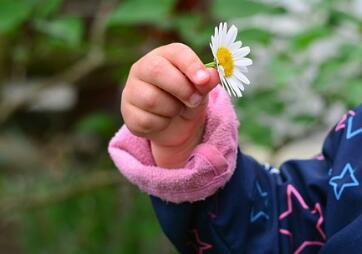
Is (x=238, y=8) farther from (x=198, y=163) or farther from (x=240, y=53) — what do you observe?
(x=240, y=53)

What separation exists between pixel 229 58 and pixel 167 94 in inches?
3.3

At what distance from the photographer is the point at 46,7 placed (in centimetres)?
104

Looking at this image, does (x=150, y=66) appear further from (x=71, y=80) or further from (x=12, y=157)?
(x=12, y=157)

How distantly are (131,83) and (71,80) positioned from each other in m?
0.96

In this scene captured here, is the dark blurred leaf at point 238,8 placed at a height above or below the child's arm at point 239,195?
above

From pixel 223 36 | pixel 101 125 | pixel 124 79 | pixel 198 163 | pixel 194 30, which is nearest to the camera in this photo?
pixel 223 36

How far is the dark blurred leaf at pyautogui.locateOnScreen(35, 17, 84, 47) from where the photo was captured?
102 cm

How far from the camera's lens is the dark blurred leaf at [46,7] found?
1.02 metres

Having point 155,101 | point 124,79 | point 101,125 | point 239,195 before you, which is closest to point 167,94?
point 155,101

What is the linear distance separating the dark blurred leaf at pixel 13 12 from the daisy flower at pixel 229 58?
0.60 meters

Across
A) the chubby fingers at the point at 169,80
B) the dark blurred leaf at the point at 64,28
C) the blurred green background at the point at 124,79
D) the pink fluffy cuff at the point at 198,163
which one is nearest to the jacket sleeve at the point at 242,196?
the pink fluffy cuff at the point at 198,163

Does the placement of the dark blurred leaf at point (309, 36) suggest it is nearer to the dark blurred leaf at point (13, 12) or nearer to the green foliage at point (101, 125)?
the dark blurred leaf at point (13, 12)

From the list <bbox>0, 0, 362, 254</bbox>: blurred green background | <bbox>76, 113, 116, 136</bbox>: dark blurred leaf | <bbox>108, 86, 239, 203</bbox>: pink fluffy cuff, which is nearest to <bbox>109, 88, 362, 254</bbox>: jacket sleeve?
<bbox>108, 86, 239, 203</bbox>: pink fluffy cuff

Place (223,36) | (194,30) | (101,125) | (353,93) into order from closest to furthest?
(223,36), (353,93), (194,30), (101,125)
